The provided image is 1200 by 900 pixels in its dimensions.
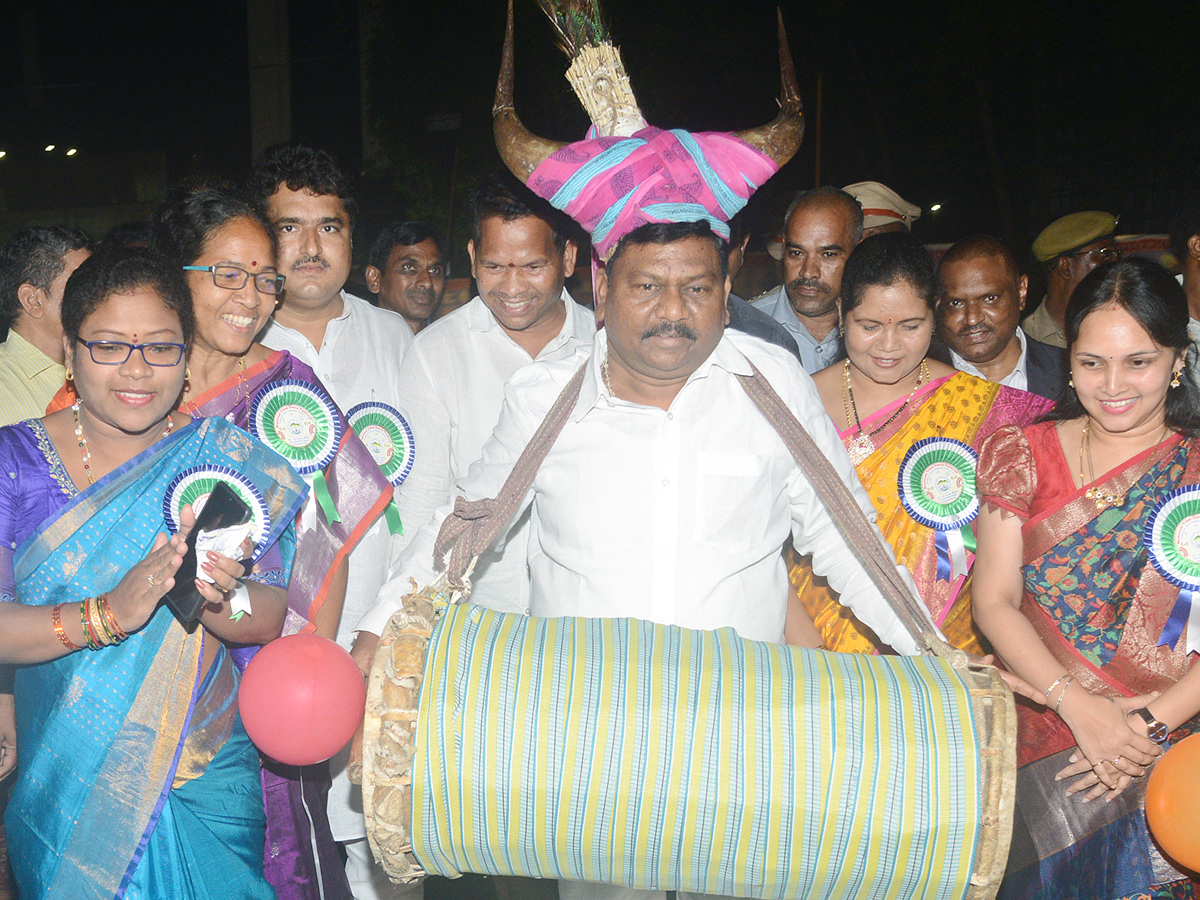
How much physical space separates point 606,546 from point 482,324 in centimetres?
135

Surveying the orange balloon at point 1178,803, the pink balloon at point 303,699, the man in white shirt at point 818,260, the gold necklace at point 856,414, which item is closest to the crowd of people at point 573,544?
the pink balloon at point 303,699

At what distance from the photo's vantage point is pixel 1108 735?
214 centimetres

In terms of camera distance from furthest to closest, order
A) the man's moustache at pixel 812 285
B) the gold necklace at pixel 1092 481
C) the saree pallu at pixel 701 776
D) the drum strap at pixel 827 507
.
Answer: the man's moustache at pixel 812 285 → the gold necklace at pixel 1092 481 → the drum strap at pixel 827 507 → the saree pallu at pixel 701 776

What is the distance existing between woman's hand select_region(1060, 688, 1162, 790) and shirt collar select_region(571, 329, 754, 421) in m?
1.03

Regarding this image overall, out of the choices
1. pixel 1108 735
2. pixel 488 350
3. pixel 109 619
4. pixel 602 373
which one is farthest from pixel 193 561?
pixel 1108 735

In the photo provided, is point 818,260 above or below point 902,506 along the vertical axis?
above

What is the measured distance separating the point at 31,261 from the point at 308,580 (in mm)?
1807

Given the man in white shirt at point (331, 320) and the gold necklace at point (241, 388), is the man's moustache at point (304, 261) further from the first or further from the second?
the gold necklace at point (241, 388)

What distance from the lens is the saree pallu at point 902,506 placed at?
2895 mm

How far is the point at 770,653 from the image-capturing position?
69.2 inches

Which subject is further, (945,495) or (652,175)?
(945,495)

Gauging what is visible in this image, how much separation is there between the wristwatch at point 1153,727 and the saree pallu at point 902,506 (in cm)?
71

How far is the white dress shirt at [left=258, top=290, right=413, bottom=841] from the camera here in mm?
3080

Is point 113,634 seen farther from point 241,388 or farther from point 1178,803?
point 1178,803
